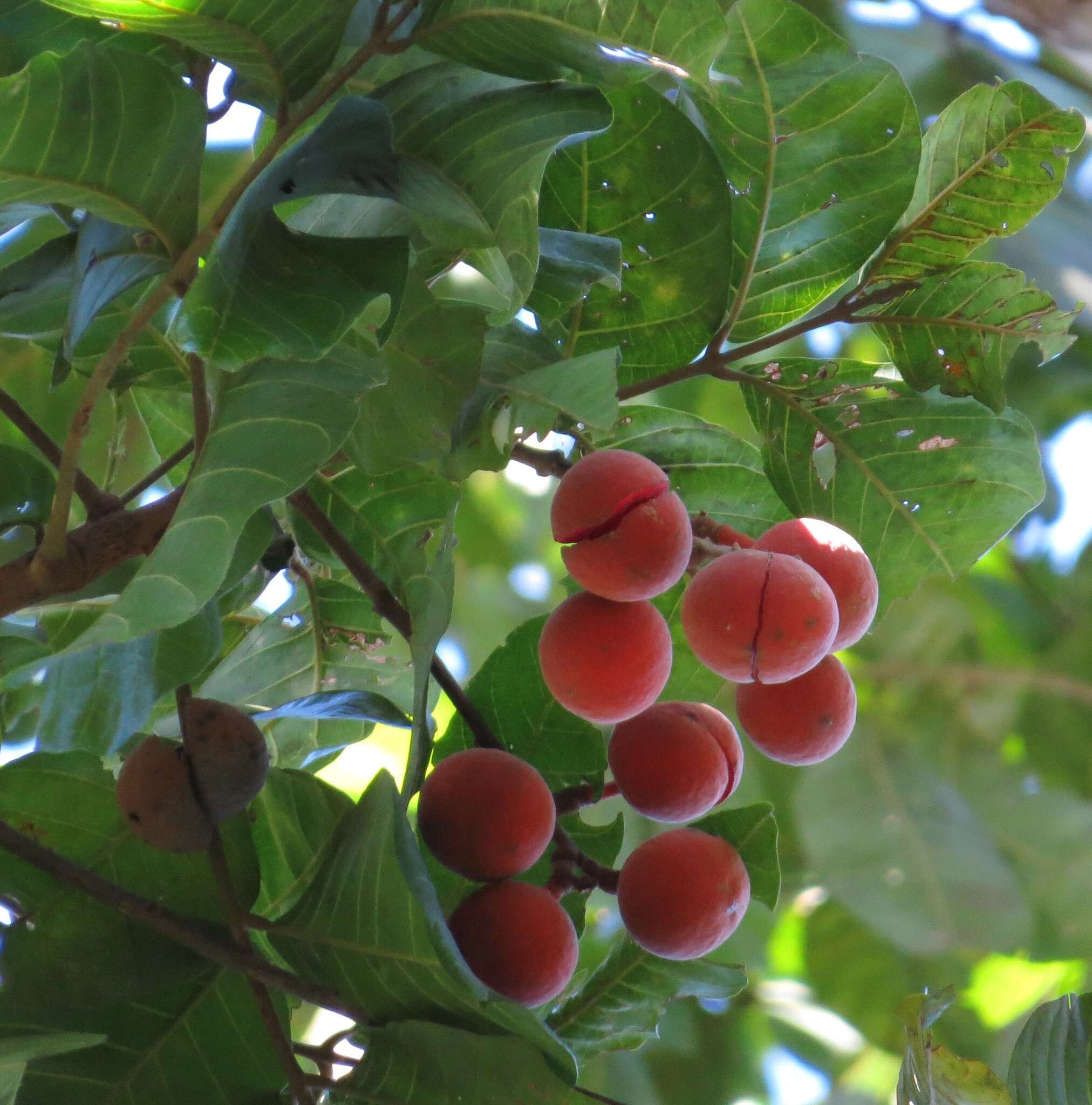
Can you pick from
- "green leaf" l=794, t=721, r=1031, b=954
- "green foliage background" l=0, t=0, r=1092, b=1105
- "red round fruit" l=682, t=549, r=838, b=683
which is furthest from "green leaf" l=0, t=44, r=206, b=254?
"green leaf" l=794, t=721, r=1031, b=954

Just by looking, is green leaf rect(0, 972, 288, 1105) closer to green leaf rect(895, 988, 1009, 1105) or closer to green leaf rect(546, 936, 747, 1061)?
green leaf rect(546, 936, 747, 1061)

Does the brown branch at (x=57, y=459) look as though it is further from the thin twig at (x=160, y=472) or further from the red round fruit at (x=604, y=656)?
the red round fruit at (x=604, y=656)

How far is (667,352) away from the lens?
121 centimetres

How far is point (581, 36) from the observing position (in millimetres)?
869

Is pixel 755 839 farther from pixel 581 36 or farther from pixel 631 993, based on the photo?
pixel 581 36

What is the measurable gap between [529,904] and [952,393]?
1.96 feet

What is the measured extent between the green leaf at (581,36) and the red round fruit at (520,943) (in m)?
0.60

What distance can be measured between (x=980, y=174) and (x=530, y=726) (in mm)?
636

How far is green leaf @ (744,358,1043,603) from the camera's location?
4.03 feet

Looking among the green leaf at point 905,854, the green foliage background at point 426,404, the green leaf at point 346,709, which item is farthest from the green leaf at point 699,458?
the green leaf at point 905,854

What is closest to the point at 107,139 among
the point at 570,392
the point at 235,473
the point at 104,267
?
the point at 104,267

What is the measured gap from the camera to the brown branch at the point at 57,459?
976mm

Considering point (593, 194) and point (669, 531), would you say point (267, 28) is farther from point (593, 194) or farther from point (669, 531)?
point (669, 531)

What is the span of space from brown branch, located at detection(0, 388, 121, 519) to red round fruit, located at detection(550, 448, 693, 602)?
0.34 metres
